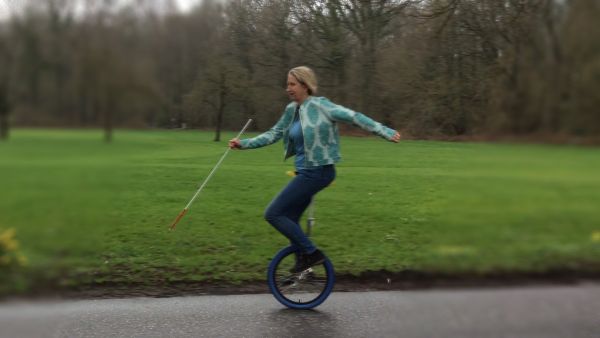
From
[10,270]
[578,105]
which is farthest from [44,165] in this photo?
[578,105]

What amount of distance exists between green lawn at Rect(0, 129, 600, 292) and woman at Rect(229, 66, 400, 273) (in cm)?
75

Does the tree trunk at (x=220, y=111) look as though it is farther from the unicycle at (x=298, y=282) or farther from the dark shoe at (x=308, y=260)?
the dark shoe at (x=308, y=260)

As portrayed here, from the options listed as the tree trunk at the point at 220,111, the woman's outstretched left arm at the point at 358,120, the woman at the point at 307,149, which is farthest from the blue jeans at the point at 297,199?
the tree trunk at the point at 220,111

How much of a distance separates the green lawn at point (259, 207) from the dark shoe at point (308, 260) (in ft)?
1.82

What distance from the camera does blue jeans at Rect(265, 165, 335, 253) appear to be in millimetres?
4145

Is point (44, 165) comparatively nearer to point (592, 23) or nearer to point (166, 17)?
point (166, 17)

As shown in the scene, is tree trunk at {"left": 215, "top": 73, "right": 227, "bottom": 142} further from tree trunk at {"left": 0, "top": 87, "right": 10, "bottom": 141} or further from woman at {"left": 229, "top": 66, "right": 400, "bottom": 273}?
tree trunk at {"left": 0, "top": 87, "right": 10, "bottom": 141}

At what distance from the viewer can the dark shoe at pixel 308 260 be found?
428 centimetres

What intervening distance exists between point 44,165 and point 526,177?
390 cm

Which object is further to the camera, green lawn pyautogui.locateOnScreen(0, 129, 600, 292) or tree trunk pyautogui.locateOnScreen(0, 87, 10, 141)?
green lawn pyautogui.locateOnScreen(0, 129, 600, 292)

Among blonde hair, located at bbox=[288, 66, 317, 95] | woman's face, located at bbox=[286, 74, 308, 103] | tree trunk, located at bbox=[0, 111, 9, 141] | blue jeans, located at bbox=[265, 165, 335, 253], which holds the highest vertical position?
blonde hair, located at bbox=[288, 66, 317, 95]

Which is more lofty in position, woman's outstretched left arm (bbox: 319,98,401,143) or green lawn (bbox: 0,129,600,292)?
woman's outstretched left arm (bbox: 319,98,401,143)

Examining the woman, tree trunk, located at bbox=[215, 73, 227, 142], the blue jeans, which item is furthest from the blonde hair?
tree trunk, located at bbox=[215, 73, 227, 142]

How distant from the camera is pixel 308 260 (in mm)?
4285
